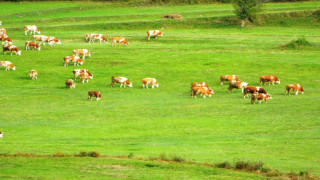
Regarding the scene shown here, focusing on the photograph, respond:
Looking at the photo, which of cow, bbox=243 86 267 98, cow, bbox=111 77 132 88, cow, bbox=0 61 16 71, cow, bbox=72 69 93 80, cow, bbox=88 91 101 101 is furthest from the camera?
cow, bbox=0 61 16 71

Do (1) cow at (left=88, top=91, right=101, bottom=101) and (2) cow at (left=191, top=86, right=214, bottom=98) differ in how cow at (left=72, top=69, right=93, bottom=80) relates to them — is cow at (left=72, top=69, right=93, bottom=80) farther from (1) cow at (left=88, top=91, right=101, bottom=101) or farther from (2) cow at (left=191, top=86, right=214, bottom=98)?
(2) cow at (left=191, top=86, right=214, bottom=98)

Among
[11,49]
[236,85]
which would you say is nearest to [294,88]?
[236,85]

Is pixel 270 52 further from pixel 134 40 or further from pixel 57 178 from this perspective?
pixel 57 178

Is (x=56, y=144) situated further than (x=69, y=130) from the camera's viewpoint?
No

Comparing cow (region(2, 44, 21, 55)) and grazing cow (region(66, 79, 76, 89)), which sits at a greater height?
cow (region(2, 44, 21, 55))

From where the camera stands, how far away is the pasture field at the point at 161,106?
2361 centimetres

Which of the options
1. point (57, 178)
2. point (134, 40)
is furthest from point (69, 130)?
point (134, 40)

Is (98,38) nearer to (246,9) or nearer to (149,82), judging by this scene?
(149,82)

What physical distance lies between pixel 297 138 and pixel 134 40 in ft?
125

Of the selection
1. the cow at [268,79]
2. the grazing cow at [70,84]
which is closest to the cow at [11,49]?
the grazing cow at [70,84]

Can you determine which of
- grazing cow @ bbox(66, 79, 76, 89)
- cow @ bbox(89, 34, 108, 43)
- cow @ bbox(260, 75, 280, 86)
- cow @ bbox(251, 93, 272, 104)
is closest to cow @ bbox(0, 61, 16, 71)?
grazing cow @ bbox(66, 79, 76, 89)

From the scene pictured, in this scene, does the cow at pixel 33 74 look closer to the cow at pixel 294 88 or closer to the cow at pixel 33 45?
the cow at pixel 33 45

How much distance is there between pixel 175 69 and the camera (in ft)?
168

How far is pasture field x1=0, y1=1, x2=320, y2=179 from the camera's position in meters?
23.6
